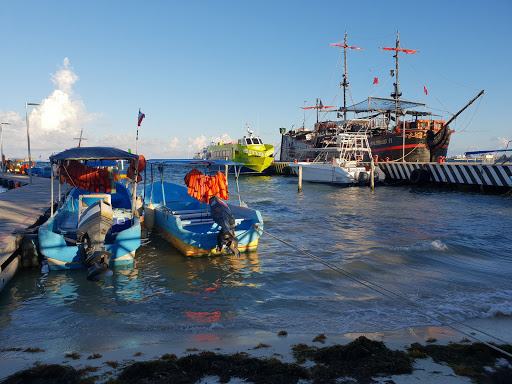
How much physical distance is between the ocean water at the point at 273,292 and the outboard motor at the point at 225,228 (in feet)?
2.32

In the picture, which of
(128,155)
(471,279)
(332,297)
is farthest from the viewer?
(128,155)

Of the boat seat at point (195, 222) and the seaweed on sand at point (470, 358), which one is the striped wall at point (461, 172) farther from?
the seaweed on sand at point (470, 358)

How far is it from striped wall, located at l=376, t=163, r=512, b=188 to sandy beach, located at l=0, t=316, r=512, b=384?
26.4 m

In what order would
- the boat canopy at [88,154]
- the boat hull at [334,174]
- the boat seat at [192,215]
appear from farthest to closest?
the boat hull at [334,174] → the boat seat at [192,215] → the boat canopy at [88,154]

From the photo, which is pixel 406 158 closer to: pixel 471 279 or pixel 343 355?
pixel 471 279

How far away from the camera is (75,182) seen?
40.6ft

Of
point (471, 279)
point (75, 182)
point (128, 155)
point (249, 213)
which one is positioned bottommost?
point (471, 279)

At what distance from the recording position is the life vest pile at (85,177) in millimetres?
12289

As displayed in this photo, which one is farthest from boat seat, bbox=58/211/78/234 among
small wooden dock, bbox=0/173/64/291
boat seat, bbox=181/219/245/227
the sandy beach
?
the sandy beach

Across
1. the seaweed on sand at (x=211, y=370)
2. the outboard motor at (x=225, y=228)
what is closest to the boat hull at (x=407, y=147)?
the outboard motor at (x=225, y=228)

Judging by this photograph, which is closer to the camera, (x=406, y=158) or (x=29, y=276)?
(x=29, y=276)

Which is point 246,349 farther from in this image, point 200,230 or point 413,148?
point 413,148

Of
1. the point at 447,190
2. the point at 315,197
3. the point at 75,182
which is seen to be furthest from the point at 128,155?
the point at 447,190

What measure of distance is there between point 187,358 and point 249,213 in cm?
736
